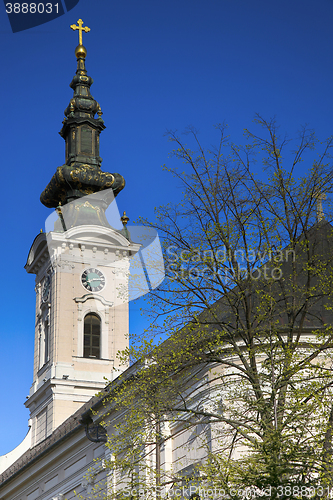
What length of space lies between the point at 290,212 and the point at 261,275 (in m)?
1.37

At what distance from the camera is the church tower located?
3747 centimetres

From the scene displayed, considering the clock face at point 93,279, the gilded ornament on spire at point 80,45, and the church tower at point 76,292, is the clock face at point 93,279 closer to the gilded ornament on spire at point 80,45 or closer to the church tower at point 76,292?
the church tower at point 76,292

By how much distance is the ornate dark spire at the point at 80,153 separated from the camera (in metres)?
41.9

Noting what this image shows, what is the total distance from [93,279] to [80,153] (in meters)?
7.94

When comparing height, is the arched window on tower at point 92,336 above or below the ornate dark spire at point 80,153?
below

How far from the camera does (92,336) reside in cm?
3922

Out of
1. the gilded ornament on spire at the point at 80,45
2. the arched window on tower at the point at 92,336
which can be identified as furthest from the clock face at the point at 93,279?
the gilded ornament on spire at the point at 80,45

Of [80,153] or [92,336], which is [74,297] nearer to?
[92,336]

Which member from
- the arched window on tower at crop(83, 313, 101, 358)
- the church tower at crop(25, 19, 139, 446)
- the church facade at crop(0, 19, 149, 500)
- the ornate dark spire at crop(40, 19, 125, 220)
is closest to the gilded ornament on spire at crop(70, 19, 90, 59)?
the ornate dark spire at crop(40, 19, 125, 220)

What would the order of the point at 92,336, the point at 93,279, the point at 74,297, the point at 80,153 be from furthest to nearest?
the point at 80,153 < the point at 93,279 < the point at 92,336 < the point at 74,297

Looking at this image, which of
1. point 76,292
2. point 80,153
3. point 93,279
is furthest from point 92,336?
point 80,153

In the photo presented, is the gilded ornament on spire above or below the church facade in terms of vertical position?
above

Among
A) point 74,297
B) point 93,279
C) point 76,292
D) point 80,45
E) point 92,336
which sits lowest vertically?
point 92,336

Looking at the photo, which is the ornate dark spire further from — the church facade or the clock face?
the clock face
